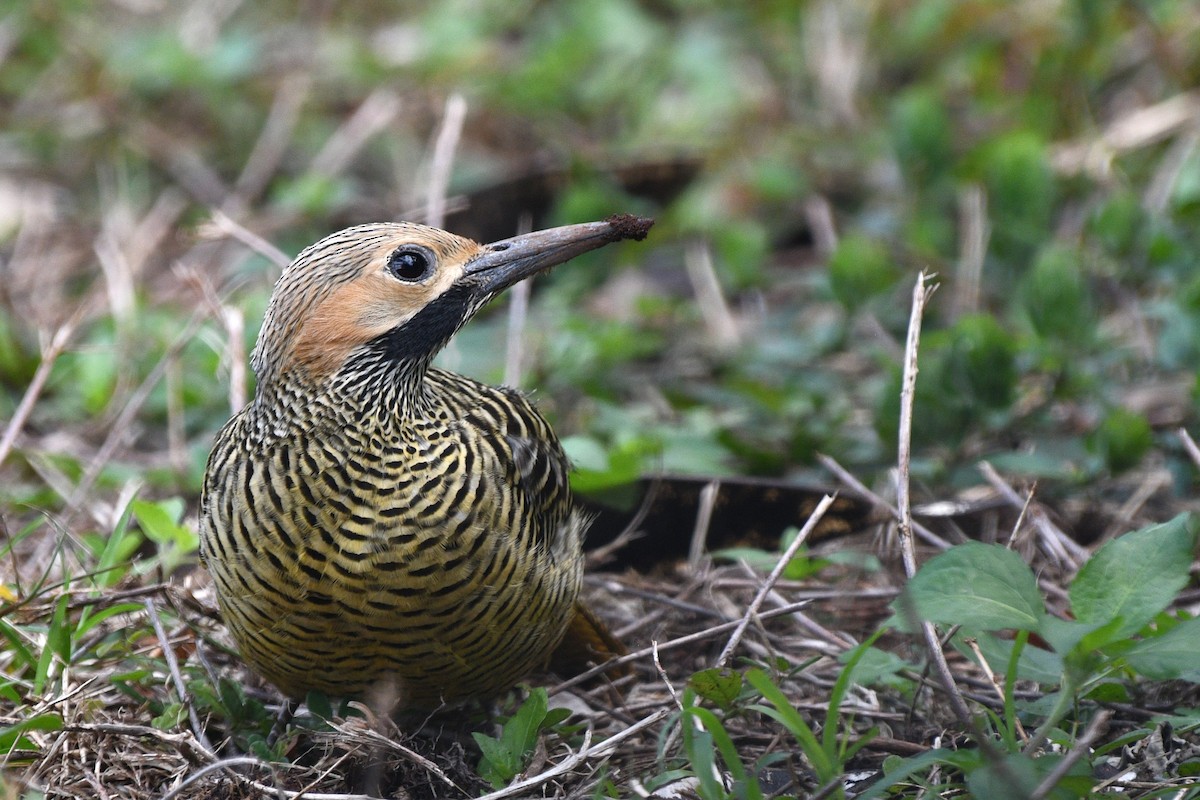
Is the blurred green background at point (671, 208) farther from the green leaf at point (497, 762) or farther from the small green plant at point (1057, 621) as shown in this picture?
the small green plant at point (1057, 621)

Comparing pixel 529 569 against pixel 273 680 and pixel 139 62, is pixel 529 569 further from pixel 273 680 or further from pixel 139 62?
pixel 139 62

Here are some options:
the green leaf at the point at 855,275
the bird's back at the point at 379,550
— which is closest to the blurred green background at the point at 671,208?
the green leaf at the point at 855,275

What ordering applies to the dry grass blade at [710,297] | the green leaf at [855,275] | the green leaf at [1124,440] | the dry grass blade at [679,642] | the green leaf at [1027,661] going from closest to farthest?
the green leaf at [1027,661] → the dry grass blade at [679,642] → the green leaf at [1124,440] → the green leaf at [855,275] → the dry grass blade at [710,297]

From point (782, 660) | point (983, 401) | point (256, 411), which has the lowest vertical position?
point (782, 660)

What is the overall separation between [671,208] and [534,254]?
3659mm

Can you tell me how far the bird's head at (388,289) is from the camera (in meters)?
3.09

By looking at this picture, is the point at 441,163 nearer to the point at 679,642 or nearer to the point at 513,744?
the point at 679,642

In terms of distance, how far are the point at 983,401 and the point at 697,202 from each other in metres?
2.73

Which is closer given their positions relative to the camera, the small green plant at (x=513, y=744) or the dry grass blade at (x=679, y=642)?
the small green plant at (x=513, y=744)

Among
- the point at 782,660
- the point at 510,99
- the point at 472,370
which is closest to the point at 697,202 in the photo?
the point at 510,99

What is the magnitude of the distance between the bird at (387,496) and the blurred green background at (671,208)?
79 cm

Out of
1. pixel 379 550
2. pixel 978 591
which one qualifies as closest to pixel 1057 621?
pixel 978 591

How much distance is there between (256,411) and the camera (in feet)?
10.4

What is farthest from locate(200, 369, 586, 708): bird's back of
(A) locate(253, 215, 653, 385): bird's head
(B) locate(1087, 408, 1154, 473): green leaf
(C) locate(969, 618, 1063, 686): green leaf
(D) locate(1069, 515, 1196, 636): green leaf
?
(B) locate(1087, 408, 1154, 473): green leaf
